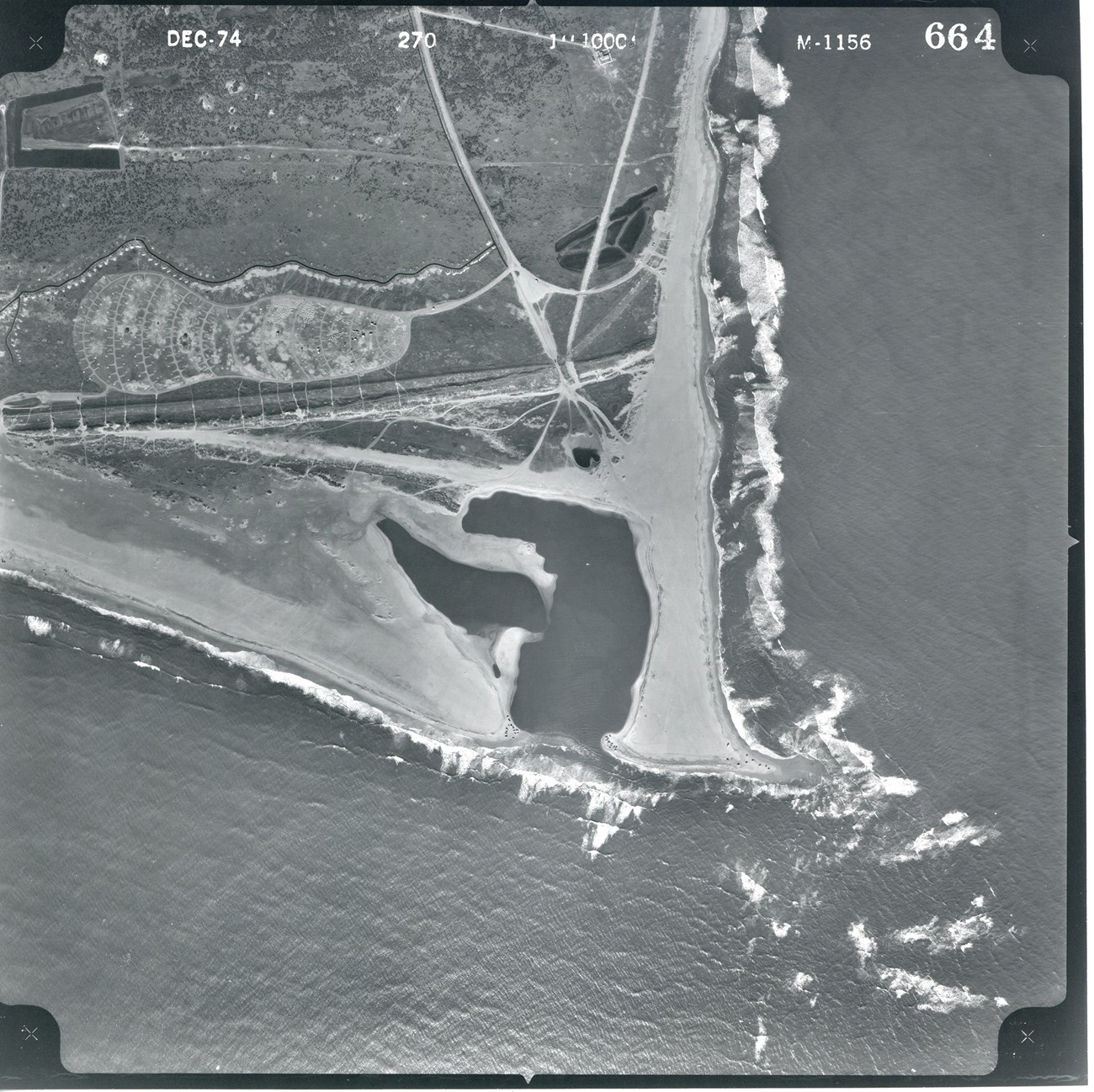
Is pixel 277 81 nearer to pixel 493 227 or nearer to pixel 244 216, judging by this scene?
pixel 244 216

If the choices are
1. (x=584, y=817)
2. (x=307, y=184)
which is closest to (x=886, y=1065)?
(x=584, y=817)

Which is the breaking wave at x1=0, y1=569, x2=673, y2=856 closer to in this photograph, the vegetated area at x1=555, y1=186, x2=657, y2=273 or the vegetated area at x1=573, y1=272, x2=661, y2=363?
the vegetated area at x1=573, y1=272, x2=661, y2=363

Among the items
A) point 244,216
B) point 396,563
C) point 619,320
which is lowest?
point 396,563

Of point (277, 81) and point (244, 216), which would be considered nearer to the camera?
point (277, 81)

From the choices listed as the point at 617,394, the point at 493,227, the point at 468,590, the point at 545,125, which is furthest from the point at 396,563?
the point at 545,125

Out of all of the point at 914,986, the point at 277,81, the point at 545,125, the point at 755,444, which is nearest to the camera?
the point at 914,986

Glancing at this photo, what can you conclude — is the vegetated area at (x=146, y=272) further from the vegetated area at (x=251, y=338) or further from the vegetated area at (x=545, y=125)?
the vegetated area at (x=545, y=125)

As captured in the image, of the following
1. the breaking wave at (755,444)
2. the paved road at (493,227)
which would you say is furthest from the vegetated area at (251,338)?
the breaking wave at (755,444)
